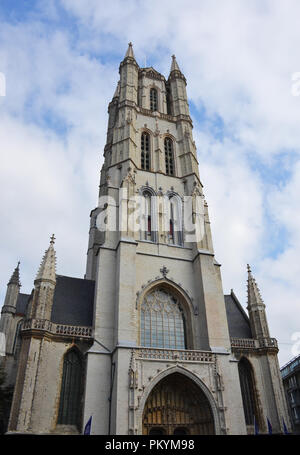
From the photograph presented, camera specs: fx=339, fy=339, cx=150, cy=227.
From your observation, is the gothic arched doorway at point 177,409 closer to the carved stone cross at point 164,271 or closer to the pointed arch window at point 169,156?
the carved stone cross at point 164,271

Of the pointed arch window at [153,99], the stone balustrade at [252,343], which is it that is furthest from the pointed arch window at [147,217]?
the pointed arch window at [153,99]

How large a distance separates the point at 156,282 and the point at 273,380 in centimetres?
880

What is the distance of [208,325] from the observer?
757 inches

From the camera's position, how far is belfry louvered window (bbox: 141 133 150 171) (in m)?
27.0

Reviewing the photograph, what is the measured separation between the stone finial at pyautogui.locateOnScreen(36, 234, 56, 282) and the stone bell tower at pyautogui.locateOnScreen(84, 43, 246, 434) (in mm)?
2613

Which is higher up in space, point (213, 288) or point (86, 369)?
point (213, 288)

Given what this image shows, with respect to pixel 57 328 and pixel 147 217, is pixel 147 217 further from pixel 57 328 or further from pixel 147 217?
pixel 57 328

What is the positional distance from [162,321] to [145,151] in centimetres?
1419

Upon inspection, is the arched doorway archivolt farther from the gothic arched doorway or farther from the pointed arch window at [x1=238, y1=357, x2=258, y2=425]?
the pointed arch window at [x1=238, y1=357, x2=258, y2=425]

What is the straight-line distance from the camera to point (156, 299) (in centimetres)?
2083

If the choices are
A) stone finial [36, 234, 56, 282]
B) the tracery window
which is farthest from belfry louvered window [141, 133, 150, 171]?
the tracery window

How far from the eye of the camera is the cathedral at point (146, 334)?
16.4 meters

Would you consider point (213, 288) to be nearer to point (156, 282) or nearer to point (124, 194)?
point (156, 282)
